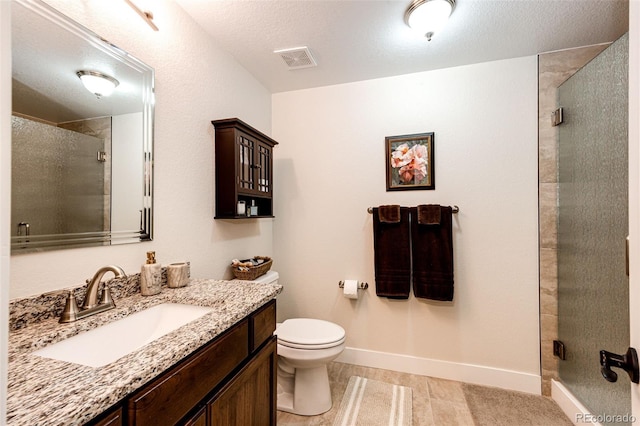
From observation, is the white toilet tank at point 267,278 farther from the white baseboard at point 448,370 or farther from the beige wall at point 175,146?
the white baseboard at point 448,370

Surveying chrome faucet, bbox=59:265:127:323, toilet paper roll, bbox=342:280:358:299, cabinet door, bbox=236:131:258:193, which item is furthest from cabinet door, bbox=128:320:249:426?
toilet paper roll, bbox=342:280:358:299

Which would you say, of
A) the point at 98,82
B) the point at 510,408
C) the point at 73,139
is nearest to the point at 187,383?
the point at 73,139

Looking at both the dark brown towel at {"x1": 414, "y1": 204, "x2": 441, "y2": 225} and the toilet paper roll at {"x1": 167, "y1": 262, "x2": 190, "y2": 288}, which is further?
the dark brown towel at {"x1": 414, "y1": 204, "x2": 441, "y2": 225}

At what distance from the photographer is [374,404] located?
5.80ft

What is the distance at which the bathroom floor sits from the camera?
64.6 inches

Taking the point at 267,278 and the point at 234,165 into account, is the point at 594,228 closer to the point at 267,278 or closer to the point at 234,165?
the point at 267,278

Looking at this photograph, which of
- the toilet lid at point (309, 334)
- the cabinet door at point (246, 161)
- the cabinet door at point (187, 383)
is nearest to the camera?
the cabinet door at point (187, 383)

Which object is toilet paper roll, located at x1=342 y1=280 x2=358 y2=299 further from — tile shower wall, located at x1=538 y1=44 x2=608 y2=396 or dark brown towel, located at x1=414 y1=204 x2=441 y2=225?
tile shower wall, located at x1=538 y1=44 x2=608 y2=396

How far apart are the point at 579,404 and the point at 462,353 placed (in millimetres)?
638

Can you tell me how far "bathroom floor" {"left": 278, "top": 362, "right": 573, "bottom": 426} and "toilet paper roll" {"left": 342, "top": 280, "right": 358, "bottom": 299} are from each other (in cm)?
59

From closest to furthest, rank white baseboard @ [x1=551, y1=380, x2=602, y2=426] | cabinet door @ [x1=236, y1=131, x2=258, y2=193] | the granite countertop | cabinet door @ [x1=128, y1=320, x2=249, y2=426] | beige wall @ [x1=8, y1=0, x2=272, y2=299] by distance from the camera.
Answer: the granite countertop
cabinet door @ [x1=128, y1=320, x2=249, y2=426]
beige wall @ [x1=8, y1=0, x2=272, y2=299]
white baseboard @ [x1=551, y1=380, x2=602, y2=426]
cabinet door @ [x1=236, y1=131, x2=258, y2=193]

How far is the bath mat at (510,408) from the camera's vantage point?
1.64 m

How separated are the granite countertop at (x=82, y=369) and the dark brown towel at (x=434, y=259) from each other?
1.39 metres

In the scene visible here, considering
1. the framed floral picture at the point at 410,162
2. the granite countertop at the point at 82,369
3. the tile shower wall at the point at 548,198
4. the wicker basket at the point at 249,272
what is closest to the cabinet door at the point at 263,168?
the wicker basket at the point at 249,272
